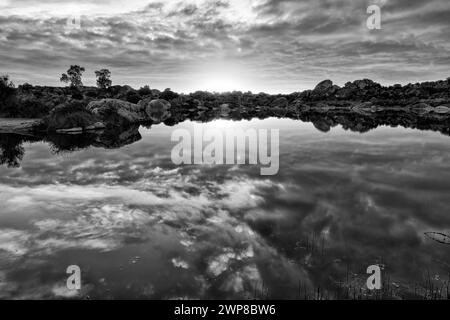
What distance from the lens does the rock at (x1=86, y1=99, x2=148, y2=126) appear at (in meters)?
28.8

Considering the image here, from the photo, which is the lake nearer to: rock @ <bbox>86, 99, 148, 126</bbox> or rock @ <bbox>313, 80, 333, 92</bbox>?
rock @ <bbox>86, 99, 148, 126</bbox>

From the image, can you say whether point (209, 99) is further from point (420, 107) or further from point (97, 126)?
point (97, 126)

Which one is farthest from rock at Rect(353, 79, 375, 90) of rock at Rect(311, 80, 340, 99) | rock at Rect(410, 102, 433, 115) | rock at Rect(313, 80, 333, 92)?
rock at Rect(410, 102, 433, 115)

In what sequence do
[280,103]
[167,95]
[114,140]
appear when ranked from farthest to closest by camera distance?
[280,103], [167,95], [114,140]

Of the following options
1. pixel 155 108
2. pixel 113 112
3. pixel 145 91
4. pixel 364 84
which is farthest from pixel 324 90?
pixel 113 112

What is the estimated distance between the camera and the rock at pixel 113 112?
28.8m

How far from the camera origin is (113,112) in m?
30.1

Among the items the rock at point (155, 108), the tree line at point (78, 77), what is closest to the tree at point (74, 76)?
the tree line at point (78, 77)

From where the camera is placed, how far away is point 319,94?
8512cm

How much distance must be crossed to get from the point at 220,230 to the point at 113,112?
25.7m

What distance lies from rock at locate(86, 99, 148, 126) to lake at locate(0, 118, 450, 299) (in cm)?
1601
